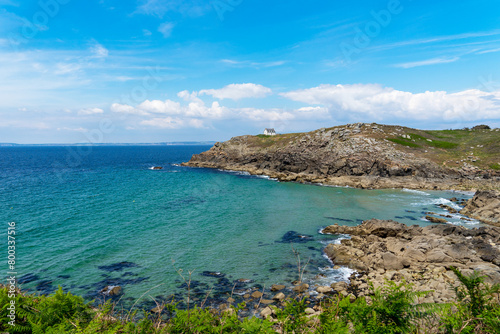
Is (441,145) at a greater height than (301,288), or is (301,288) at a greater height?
(441,145)

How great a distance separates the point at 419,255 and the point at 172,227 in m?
28.1

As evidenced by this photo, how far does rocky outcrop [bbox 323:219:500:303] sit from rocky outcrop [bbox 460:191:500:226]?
11.1 metres

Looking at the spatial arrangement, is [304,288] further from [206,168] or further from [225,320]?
[206,168]

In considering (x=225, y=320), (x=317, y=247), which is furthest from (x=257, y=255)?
(x=225, y=320)

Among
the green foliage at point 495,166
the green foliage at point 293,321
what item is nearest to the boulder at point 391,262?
the green foliage at point 293,321

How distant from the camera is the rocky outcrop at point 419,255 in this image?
18.9 metres

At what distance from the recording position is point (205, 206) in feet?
150

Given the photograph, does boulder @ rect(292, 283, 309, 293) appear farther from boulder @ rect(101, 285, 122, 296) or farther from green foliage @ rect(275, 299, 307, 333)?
boulder @ rect(101, 285, 122, 296)

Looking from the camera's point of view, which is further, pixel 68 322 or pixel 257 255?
pixel 257 255

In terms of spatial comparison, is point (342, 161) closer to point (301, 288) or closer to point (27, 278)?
point (301, 288)

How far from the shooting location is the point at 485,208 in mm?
37906

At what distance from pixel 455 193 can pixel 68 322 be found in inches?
2664

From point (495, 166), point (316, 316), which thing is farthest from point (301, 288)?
point (495, 166)

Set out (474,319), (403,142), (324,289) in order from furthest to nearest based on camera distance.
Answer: (403,142)
(324,289)
(474,319)
